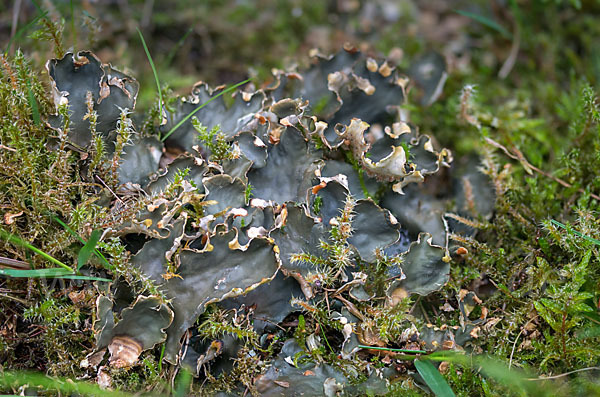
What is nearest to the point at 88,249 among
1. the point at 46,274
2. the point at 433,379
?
the point at 46,274

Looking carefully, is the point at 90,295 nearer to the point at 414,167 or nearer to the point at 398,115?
the point at 414,167

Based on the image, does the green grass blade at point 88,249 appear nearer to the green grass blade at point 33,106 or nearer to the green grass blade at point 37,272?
the green grass blade at point 37,272

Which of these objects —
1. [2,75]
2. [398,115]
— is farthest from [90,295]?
[398,115]

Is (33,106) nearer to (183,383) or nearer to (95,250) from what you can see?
(95,250)

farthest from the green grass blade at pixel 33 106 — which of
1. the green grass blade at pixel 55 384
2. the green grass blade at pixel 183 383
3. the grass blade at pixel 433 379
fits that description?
the grass blade at pixel 433 379

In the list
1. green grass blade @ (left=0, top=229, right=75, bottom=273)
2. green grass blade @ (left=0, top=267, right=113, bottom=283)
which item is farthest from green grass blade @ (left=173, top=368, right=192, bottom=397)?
green grass blade @ (left=0, top=229, right=75, bottom=273)

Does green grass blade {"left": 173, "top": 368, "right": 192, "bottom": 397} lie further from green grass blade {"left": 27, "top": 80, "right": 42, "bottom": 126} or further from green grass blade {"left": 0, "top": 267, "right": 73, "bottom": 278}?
green grass blade {"left": 27, "top": 80, "right": 42, "bottom": 126}
